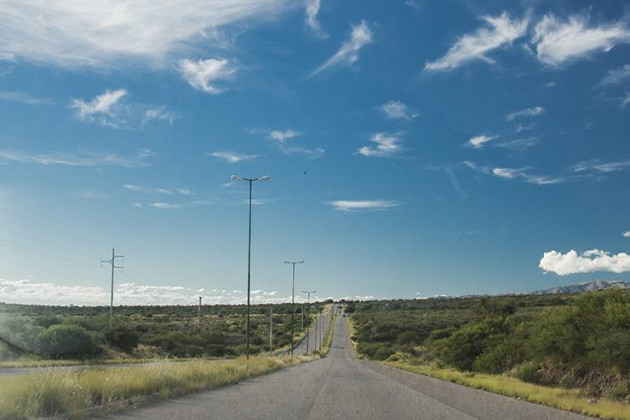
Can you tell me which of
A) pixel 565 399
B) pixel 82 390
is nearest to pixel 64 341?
pixel 82 390

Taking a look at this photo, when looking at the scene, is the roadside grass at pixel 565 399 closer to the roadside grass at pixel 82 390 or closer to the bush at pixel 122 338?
the roadside grass at pixel 82 390

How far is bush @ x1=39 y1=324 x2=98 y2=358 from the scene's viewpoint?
51.6 meters

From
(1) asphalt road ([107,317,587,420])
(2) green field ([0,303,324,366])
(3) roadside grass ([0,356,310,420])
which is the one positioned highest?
(3) roadside grass ([0,356,310,420])

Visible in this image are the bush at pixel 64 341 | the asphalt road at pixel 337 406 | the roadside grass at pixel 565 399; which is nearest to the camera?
the asphalt road at pixel 337 406

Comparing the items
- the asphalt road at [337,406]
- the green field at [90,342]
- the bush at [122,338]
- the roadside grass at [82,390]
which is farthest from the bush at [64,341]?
the asphalt road at [337,406]

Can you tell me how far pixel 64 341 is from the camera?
171 ft

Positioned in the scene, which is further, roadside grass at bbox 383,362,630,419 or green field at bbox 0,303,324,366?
green field at bbox 0,303,324,366

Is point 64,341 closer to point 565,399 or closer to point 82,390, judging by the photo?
point 82,390

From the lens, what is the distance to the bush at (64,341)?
2031 inches

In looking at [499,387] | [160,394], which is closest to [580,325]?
[499,387]

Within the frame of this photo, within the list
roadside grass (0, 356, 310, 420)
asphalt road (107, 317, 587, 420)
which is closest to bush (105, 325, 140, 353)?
roadside grass (0, 356, 310, 420)

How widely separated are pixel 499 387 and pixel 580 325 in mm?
4707

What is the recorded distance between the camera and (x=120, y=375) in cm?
1873

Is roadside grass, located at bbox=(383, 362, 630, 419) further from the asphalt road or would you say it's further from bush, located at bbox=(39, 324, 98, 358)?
bush, located at bbox=(39, 324, 98, 358)
